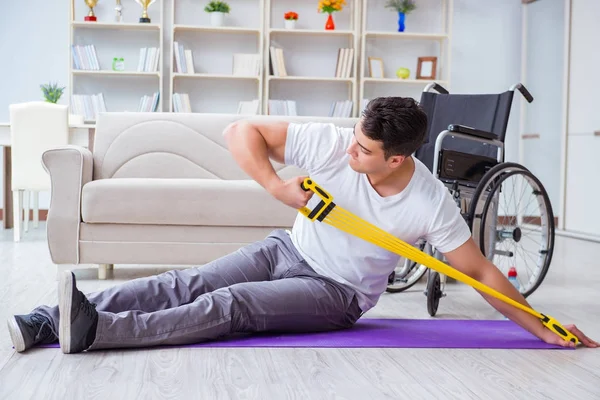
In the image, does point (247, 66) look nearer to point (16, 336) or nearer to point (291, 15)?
point (291, 15)

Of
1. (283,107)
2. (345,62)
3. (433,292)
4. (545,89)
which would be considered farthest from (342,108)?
(433,292)

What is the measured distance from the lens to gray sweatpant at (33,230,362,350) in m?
2.01

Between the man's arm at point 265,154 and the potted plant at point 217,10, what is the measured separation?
4.76 metres

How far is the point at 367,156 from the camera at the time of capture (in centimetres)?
198

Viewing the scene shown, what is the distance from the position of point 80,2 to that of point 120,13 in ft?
1.27

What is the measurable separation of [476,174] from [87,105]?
4.40 meters

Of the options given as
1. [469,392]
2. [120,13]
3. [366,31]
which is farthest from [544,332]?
[120,13]

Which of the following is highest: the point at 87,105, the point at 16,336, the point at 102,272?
the point at 87,105

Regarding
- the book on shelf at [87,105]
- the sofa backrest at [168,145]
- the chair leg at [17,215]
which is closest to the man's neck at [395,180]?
the sofa backrest at [168,145]

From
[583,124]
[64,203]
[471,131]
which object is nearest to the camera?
[471,131]

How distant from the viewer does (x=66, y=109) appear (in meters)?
5.14

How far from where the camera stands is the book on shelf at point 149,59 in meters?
6.68

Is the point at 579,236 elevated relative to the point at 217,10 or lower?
lower

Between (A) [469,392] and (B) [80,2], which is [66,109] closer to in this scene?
(B) [80,2]
